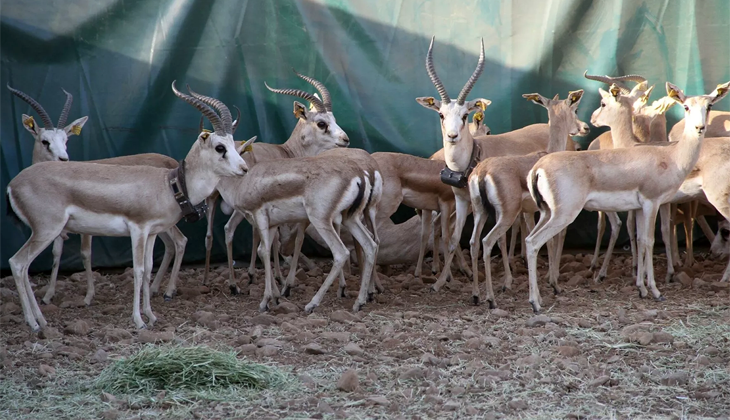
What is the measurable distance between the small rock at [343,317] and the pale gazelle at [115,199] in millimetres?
1390

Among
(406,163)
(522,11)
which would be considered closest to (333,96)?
(406,163)

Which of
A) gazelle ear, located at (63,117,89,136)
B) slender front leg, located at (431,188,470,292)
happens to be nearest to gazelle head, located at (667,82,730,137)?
slender front leg, located at (431,188,470,292)

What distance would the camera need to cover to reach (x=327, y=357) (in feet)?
18.8

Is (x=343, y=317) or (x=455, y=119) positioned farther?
(x=455, y=119)

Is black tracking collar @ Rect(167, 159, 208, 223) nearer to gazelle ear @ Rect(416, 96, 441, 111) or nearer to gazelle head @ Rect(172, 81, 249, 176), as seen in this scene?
gazelle head @ Rect(172, 81, 249, 176)

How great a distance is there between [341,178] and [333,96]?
105 inches

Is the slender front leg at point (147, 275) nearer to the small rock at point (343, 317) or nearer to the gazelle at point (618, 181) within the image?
the small rock at point (343, 317)

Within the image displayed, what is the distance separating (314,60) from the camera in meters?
9.65

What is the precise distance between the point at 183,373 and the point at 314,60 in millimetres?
5279

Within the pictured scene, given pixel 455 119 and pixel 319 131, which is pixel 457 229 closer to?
pixel 455 119

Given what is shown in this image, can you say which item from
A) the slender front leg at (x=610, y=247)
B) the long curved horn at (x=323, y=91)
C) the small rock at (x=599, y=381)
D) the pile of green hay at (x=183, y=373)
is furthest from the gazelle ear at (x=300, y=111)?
the small rock at (x=599, y=381)

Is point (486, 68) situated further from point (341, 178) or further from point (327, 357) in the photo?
point (327, 357)

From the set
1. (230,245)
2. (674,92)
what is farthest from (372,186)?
(674,92)

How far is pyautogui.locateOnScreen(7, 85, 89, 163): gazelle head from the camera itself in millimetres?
8414
